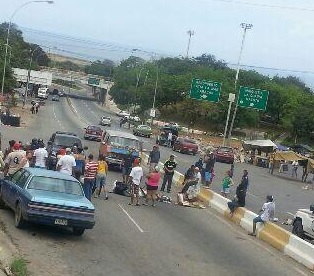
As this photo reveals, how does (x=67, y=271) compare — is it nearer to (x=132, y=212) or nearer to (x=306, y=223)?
(x=132, y=212)

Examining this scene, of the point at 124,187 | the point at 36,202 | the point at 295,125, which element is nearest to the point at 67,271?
the point at 36,202

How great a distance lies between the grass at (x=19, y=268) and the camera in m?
10.8

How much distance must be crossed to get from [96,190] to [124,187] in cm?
119

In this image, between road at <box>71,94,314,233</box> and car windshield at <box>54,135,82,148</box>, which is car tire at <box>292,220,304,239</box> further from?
car windshield at <box>54,135,82,148</box>

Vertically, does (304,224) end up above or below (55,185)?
below

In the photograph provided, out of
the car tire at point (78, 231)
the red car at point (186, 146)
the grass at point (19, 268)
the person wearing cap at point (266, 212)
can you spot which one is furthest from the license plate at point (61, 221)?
the red car at point (186, 146)

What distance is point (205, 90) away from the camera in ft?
186

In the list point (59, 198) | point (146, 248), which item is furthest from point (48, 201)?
point (146, 248)

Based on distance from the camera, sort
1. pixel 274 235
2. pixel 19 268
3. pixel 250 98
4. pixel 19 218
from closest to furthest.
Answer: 1. pixel 19 268
2. pixel 19 218
3. pixel 274 235
4. pixel 250 98

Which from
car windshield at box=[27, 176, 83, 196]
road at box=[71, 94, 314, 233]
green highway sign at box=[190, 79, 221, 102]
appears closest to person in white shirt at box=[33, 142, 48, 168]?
car windshield at box=[27, 176, 83, 196]

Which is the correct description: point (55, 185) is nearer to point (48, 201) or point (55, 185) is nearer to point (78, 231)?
point (48, 201)

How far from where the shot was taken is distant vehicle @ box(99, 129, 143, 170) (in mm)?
30281

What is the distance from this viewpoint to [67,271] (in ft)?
38.1

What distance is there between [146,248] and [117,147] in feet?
53.8
